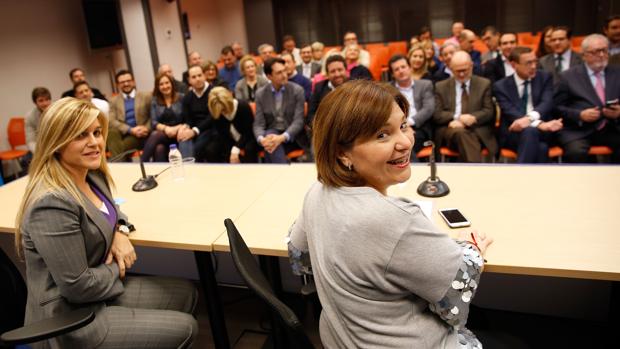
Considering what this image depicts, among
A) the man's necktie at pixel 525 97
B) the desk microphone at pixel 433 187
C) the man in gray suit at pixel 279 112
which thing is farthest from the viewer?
the man in gray suit at pixel 279 112

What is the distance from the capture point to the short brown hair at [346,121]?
3.69ft

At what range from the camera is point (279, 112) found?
4375mm

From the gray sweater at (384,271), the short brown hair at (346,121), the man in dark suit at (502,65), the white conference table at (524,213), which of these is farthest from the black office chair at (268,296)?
the man in dark suit at (502,65)

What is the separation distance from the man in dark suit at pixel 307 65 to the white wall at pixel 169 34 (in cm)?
256

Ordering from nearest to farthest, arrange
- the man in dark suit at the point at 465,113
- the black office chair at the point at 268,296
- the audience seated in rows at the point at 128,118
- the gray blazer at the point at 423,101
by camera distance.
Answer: the black office chair at the point at 268,296, the man in dark suit at the point at 465,113, the gray blazer at the point at 423,101, the audience seated in rows at the point at 128,118

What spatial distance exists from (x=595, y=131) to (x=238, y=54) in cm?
610

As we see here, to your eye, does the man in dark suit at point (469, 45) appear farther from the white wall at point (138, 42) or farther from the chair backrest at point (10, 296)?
the chair backrest at point (10, 296)

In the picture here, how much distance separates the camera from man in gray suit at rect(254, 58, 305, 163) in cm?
423

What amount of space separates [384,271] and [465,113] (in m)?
3.21

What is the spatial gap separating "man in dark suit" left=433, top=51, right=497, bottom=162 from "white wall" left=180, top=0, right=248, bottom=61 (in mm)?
7204

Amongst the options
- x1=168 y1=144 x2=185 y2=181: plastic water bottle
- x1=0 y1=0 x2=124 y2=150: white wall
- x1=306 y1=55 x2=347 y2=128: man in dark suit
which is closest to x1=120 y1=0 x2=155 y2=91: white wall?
x1=0 y1=0 x2=124 y2=150: white wall

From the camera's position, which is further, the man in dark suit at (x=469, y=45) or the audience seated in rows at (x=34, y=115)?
the man in dark suit at (x=469, y=45)

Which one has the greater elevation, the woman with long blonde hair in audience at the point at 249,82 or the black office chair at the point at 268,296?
the woman with long blonde hair in audience at the point at 249,82

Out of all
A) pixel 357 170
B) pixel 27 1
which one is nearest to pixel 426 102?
pixel 357 170
